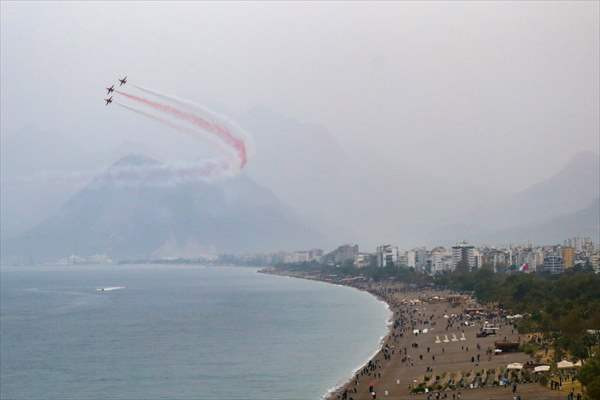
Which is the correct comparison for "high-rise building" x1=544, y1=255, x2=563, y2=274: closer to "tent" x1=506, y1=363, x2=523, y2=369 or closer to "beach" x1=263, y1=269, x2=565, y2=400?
"beach" x1=263, y1=269, x2=565, y2=400

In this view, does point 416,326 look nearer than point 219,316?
Yes

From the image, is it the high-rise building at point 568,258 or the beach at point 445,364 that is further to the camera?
the high-rise building at point 568,258

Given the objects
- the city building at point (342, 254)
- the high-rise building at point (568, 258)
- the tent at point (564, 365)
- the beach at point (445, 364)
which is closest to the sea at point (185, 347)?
the beach at point (445, 364)

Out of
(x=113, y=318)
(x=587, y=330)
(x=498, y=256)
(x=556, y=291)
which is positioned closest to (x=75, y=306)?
(x=113, y=318)

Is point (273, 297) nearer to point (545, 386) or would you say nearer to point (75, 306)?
point (75, 306)

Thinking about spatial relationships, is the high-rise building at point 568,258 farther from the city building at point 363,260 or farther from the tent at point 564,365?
the tent at point 564,365

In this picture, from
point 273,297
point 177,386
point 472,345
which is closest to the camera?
point 177,386

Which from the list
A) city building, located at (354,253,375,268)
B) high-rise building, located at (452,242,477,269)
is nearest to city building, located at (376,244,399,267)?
city building, located at (354,253,375,268)
